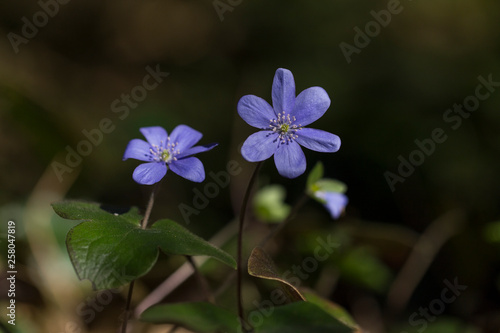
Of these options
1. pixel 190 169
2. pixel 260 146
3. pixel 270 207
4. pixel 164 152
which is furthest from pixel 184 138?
pixel 270 207

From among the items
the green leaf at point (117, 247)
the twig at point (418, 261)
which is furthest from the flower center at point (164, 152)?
the twig at point (418, 261)

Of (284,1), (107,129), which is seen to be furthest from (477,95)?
(107,129)

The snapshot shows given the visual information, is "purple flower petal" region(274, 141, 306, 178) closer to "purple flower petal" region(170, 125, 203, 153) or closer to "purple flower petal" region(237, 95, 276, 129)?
"purple flower petal" region(237, 95, 276, 129)

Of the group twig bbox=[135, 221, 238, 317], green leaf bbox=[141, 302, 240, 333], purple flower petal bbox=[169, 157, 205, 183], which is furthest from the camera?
twig bbox=[135, 221, 238, 317]

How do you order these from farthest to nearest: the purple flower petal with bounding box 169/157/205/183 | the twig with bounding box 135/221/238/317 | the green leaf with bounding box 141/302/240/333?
the twig with bounding box 135/221/238/317, the purple flower petal with bounding box 169/157/205/183, the green leaf with bounding box 141/302/240/333

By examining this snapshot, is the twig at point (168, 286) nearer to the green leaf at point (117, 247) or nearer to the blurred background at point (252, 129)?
the blurred background at point (252, 129)

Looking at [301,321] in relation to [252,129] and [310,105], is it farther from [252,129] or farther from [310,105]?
[252,129]

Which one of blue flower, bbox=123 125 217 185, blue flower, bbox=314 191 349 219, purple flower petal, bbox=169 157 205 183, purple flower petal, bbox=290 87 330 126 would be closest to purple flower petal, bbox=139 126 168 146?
blue flower, bbox=123 125 217 185

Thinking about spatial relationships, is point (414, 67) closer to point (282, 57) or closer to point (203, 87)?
point (282, 57)
